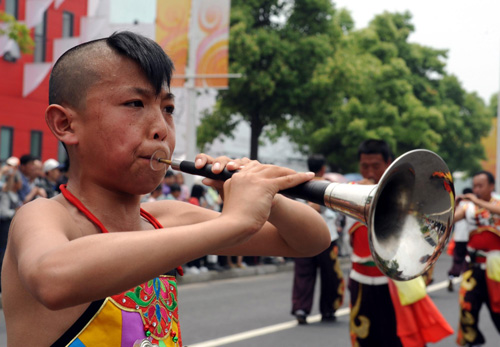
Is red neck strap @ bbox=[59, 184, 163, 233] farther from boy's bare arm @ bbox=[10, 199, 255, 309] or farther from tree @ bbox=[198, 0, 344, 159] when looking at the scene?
tree @ bbox=[198, 0, 344, 159]

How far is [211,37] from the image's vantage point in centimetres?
1541

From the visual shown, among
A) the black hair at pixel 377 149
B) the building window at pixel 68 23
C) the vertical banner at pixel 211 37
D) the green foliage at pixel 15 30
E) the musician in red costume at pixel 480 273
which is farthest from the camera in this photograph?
the building window at pixel 68 23

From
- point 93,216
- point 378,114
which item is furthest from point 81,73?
point 378,114

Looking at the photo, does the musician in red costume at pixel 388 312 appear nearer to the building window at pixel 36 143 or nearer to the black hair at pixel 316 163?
the black hair at pixel 316 163

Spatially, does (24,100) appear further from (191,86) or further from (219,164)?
(219,164)

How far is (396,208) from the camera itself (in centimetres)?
204

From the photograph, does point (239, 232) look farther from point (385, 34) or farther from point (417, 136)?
point (385, 34)

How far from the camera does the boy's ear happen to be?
6.19 ft

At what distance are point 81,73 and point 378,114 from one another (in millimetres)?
32838

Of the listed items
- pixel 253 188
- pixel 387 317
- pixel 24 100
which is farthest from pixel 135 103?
pixel 24 100

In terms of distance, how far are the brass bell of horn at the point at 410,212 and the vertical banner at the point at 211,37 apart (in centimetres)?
1337

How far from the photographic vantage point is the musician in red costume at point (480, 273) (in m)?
7.12

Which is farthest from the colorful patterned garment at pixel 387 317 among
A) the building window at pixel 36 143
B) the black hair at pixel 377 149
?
the building window at pixel 36 143

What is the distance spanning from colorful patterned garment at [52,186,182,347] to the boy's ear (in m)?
0.15
